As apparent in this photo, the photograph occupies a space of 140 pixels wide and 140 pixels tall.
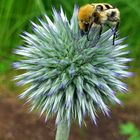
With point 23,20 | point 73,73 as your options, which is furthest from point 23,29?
point 73,73

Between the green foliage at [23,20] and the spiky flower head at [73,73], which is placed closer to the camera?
the spiky flower head at [73,73]

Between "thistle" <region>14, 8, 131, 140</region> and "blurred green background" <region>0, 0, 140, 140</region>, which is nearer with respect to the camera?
"thistle" <region>14, 8, 131, 140</region>

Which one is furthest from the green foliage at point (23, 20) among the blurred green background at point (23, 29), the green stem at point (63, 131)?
the green stem at point (63, 131)

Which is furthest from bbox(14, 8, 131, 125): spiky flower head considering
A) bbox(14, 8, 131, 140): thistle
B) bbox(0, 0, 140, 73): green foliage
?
bbox(0, 0, 140, 73): green foliage

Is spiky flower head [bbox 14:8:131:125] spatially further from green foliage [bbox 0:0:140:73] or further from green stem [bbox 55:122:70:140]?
green foliage [bbox 0:0:140:73]

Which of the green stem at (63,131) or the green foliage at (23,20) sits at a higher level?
the green foliage at (23,20)

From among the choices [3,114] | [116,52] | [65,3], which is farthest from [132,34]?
[116,52]

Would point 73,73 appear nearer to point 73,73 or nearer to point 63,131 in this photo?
point 73,73

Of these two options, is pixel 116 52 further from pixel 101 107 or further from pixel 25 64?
pixel 25 64

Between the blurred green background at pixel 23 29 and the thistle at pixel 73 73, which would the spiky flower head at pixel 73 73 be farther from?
the blurred green background at pixel 23 29
